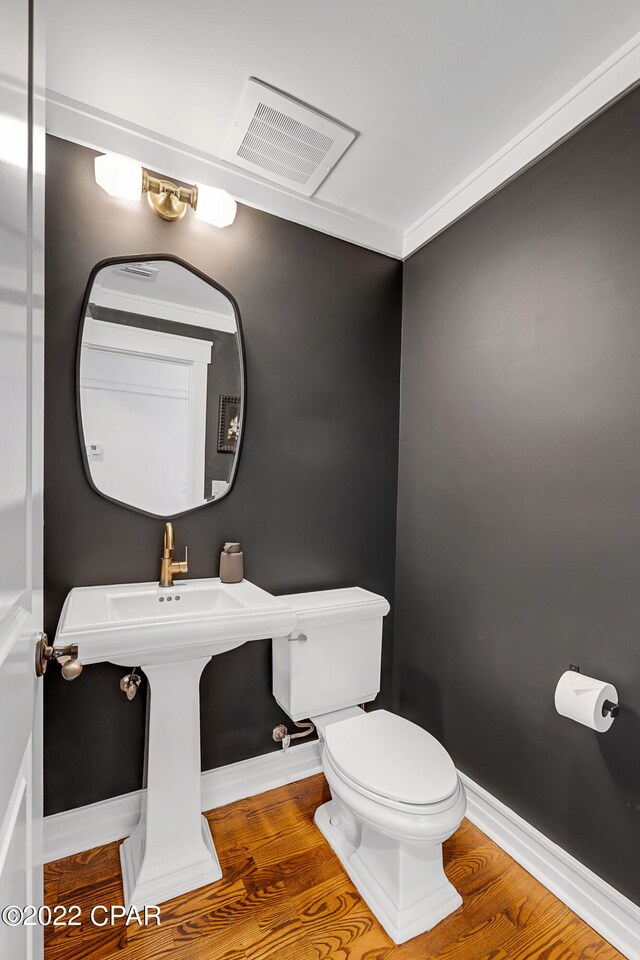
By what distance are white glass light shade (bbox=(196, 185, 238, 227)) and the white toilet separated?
4.78ft

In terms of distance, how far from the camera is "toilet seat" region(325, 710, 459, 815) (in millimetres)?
1258

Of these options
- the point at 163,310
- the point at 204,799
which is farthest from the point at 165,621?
the point at 163,310

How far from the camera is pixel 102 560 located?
161 centimetres

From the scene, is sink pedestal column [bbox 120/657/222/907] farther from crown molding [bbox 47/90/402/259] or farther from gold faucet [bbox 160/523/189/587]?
crown molding [bbox 47/90/402/259]

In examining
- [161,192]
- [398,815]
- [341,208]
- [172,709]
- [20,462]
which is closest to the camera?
[20,462]

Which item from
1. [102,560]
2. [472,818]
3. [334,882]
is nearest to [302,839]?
[334,882]

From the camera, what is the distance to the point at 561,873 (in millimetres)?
1434

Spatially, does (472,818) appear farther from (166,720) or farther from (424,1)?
(424,1)

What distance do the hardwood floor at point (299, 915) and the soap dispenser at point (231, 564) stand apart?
2.92 ft

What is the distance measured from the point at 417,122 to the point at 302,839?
2.50 m

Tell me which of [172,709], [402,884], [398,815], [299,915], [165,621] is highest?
[165,621]

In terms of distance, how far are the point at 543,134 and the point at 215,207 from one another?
114 centimetres

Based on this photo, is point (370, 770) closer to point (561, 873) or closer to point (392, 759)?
point (392, 759)

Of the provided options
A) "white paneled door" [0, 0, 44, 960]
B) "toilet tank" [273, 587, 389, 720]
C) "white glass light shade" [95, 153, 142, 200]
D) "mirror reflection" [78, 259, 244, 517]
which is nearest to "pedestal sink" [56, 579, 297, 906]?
"toilet tank" [273, 587, 389, 720]
